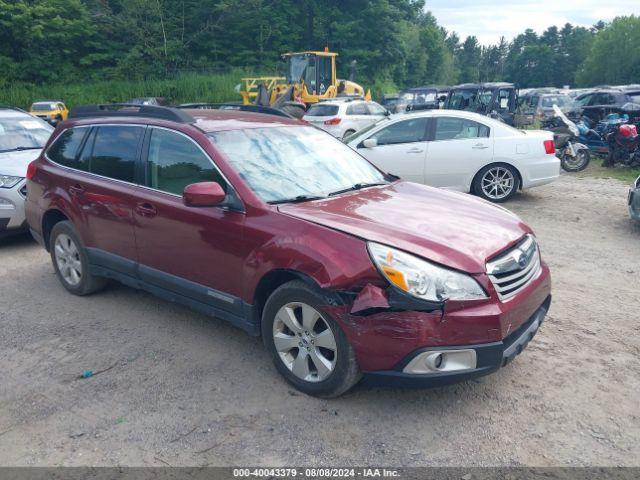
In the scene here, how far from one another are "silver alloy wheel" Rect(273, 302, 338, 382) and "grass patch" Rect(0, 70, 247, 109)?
35.3 m

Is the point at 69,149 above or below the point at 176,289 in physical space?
above

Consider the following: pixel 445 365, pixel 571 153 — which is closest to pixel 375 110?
pixel 571 153

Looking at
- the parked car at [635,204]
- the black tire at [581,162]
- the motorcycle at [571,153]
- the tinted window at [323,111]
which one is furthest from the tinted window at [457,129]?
the tinted window at [323,111]

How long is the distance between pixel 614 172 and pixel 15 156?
11.8 m

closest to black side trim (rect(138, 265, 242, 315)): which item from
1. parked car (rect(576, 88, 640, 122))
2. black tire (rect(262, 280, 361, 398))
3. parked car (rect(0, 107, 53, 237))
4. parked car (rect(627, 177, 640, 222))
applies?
black tire (rect(262, 280, 361, 398))

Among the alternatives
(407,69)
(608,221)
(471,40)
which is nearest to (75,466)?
(608,221)

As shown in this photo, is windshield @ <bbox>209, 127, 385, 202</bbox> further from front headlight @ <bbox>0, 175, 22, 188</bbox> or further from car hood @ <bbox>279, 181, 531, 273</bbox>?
front headlight @ <bbox>0, 175, 22, 188</bbox>

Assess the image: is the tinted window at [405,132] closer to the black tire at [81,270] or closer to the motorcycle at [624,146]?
the black tire at [81,270]

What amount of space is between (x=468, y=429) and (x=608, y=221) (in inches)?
234

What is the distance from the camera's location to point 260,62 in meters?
45.7

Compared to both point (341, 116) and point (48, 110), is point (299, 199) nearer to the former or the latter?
point (341, 116)

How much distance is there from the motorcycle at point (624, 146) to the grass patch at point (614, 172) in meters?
0.17

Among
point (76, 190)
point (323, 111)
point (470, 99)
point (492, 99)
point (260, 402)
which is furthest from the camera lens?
point (470, 99)

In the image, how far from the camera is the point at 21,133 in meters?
8.29
